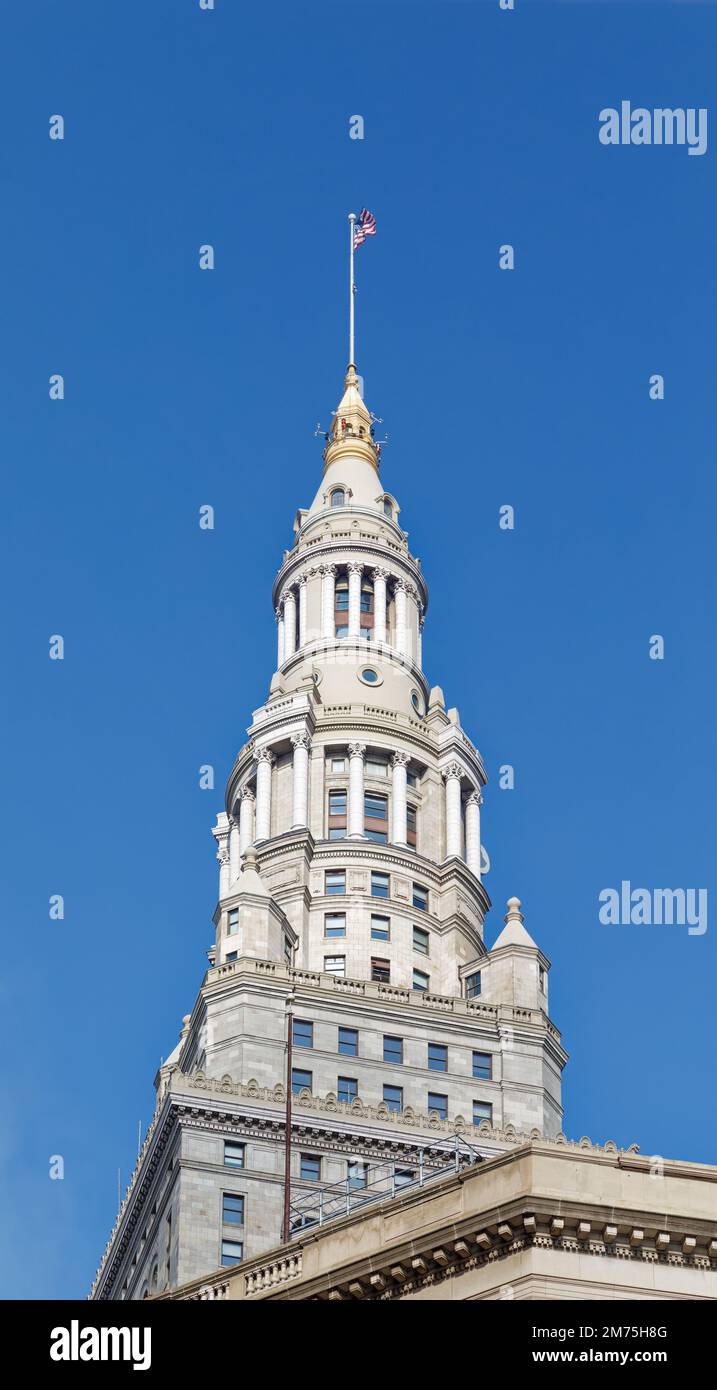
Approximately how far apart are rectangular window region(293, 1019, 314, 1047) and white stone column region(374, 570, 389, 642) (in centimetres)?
3106

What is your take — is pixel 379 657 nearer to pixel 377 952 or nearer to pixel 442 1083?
pixel 377 952

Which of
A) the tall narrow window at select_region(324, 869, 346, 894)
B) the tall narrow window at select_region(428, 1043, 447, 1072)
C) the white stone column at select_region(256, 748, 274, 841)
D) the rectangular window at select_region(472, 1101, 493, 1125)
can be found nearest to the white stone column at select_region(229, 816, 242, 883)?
the white stone column at select_region(256, 748, 274, 841)

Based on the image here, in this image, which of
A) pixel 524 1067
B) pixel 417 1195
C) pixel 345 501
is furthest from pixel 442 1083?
pixel 417 1195

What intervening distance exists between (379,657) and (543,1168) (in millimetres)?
85467

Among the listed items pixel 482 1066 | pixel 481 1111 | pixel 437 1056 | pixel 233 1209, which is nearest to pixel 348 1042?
pixel 437 1056

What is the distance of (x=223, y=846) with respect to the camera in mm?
141375

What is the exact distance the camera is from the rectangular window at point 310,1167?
353 ft

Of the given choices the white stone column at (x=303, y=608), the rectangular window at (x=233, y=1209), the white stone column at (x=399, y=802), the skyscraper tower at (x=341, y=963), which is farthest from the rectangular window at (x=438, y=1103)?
the white stone column at (x=303, y=608)

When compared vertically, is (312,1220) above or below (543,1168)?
above

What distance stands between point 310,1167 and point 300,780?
2848 cm

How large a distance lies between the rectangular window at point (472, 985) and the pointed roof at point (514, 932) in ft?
5.80

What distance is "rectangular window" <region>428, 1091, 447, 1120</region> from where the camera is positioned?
116 m

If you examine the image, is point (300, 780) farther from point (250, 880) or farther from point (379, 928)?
point (379, 928)

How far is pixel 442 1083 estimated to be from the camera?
117062mm
